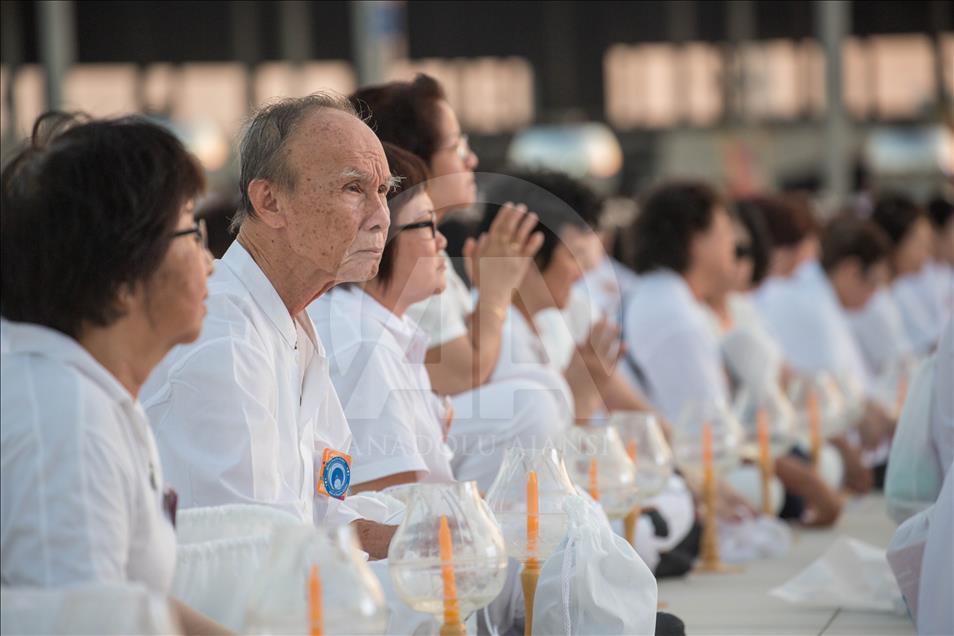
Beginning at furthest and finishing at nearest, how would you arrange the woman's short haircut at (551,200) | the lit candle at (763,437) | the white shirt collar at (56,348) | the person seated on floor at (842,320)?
the person seated on floor at (842,320) → the lit candle at (763,437) → the woman's short haircut at (551,200) → the white shirt collar at (56,348)

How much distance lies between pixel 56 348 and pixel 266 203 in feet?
2.83

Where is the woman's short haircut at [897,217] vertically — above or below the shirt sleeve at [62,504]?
below

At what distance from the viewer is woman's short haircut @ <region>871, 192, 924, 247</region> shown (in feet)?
→ 32.5

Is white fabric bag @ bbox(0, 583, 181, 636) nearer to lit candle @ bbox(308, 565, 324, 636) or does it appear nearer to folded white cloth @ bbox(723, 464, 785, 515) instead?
lit candle @ bbox(308, 565, 324, 636)

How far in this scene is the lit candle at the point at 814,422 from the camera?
5855 millimetres

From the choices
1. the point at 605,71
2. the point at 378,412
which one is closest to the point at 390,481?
the point at 378,412

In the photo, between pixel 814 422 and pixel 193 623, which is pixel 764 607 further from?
pixel 193 623

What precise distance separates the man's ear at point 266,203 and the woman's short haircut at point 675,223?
349cm

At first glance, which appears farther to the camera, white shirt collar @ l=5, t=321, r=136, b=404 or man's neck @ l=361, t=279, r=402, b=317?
man's neck @ l=361, t=279, r=402, b=317

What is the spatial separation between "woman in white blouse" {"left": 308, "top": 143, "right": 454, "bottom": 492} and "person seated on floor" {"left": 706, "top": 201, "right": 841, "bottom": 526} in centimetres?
235

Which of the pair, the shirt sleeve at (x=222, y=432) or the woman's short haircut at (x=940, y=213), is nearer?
the shirt sleeve at (x=222, y=432)

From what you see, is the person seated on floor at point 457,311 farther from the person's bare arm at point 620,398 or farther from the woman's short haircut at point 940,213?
the woman's short haircut at point 940,213

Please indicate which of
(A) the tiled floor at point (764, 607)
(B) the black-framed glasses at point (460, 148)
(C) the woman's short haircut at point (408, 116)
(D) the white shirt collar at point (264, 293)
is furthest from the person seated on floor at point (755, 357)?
(D) the white shirt collar at point (264, 293)

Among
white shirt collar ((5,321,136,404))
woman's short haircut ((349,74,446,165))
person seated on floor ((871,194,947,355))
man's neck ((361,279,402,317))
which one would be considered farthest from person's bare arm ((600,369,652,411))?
person seated on floor ((871,194,947,355))
